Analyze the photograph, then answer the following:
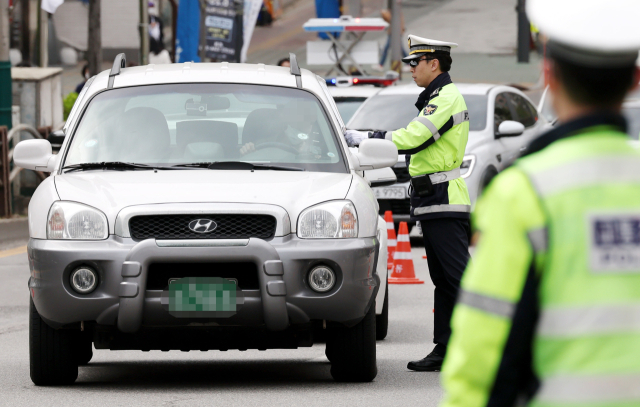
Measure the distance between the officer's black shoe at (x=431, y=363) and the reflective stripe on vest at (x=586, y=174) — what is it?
188 inches

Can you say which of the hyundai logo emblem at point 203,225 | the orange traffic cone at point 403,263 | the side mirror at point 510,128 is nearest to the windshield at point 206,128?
the hyundai logo emblem at point 203,225

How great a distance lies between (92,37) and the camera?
68.9 ft

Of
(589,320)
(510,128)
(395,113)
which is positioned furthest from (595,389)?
(395,113)

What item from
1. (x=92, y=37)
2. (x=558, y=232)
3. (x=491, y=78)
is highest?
(x=558, y=232)

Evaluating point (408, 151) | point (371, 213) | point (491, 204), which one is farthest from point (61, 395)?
point (491, 204)

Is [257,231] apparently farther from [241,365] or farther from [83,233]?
[241,365]

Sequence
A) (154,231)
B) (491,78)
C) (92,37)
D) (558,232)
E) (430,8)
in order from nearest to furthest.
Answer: (558,232) → (154,231) → (92,37) → (491,78) → (430,8)

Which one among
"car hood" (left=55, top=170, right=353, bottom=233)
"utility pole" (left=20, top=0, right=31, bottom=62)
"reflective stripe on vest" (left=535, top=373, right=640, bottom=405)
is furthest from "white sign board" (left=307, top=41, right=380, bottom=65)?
"reflective stripe on vest" (left=535, top=373, right=640, bottom=405)

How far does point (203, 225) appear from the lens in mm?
5848

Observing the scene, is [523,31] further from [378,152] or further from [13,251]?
[378,152]

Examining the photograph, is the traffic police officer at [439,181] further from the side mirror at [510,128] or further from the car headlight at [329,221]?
the side mirror at [510,128]

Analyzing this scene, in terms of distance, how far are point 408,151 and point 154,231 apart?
5.42 feet

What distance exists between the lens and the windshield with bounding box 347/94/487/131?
15016 millimetres

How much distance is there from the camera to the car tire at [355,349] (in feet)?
20.4
